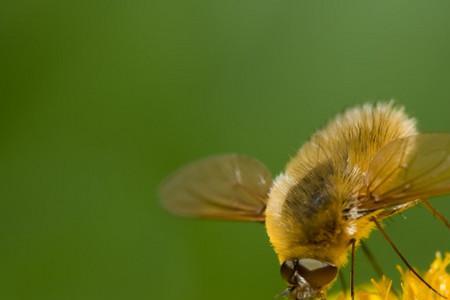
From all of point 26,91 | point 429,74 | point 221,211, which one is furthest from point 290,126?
point 221,211

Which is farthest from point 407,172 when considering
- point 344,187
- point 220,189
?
point 220,189

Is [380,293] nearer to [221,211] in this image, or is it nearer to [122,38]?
[221,211]

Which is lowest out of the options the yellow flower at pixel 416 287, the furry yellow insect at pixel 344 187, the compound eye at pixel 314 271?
the yellow flower at pixel 416 287

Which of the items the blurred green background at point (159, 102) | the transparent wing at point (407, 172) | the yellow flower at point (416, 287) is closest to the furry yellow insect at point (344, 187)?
the transparent wing at point (407, 172)

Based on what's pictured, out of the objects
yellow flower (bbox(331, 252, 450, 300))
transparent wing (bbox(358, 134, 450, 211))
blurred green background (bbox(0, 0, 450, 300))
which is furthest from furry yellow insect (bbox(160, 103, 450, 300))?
blurred green background (bbox(0, 0, 450, 300))

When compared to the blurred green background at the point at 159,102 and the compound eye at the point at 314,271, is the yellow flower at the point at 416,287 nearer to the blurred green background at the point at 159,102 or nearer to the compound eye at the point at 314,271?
the compound eye at the point at 314,271
